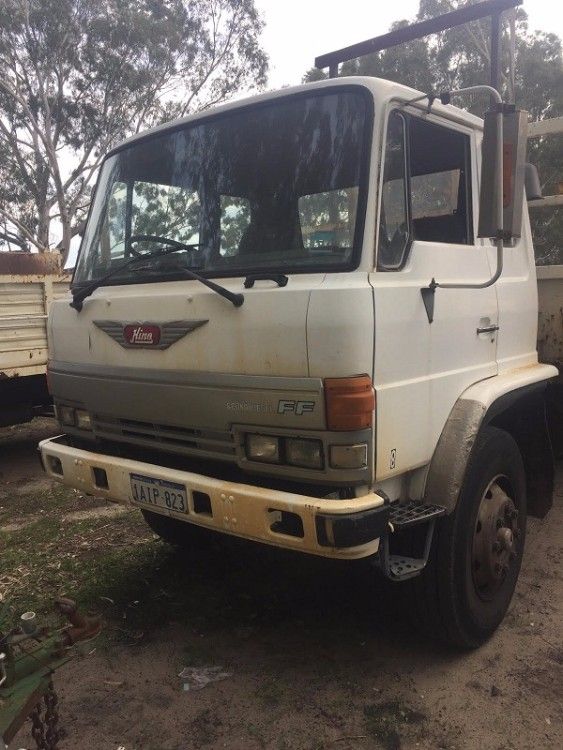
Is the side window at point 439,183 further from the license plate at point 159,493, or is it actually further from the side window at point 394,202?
the license plate at point 159,493

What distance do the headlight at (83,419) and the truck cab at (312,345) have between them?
4cm

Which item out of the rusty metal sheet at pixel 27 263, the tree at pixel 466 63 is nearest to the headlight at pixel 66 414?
the rusty metal sheet at pixel 27 263

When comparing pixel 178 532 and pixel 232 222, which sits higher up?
pixel 232 222

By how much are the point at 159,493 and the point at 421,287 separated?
1.37 metres

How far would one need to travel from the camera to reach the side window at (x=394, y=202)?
2.52m

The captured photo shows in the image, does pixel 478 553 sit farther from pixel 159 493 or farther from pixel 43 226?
pixel 43 226

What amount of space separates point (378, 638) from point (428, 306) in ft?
5.27

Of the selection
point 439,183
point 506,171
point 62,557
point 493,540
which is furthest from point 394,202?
point 62,557

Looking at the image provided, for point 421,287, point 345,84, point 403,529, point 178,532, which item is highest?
point 345,84

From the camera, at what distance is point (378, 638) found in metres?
3.14

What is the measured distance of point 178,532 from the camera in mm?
4066

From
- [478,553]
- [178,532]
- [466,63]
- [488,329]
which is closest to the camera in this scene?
[478,553]

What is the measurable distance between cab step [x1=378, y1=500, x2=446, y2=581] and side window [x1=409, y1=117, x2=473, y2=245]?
1103 millimetres

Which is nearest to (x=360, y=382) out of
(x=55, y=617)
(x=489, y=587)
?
(x=489, y=587)
